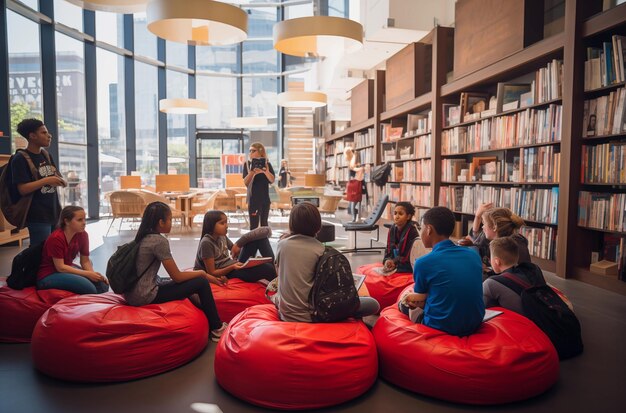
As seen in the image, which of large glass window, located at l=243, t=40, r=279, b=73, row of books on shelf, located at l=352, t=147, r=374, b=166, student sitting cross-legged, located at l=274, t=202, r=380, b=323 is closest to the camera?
student sitting cross-legged, located at l=274, t=202, r=380, b=323

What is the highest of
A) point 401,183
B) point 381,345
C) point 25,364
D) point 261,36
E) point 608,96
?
point 261,36

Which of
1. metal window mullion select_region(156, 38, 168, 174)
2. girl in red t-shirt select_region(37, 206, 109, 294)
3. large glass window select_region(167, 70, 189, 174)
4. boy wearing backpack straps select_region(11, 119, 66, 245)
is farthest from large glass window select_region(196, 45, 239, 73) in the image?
girl in red t-shirt select_region(37, 206, 109, 294)

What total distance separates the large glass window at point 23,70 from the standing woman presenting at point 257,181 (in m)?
4.41

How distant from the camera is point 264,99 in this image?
16312mm

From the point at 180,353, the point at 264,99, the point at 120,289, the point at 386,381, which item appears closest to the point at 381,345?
the point at 386,381

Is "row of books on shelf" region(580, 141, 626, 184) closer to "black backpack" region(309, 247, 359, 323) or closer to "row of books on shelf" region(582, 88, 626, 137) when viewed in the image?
"row of books on shelf" region(582, 88, 626, 137)

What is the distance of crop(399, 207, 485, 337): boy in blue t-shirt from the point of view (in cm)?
232

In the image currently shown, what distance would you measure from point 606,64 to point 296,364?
4.03 meters

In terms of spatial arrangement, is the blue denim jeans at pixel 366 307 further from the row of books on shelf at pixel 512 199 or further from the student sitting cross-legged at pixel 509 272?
the row of books on shelf at pixel 512 199

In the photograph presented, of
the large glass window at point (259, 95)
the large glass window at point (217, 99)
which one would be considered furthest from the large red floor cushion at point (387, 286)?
the large glass window at point (259, 95)

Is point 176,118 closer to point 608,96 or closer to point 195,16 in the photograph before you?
point 195,16

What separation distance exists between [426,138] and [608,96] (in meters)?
3.61

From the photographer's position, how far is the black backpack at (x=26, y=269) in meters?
3.17

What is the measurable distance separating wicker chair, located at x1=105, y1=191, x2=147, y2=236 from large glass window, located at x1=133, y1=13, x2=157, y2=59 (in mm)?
6498
